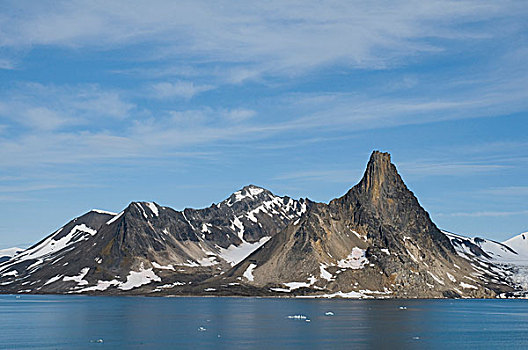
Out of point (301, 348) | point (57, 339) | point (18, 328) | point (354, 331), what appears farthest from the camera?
point (18, 328)

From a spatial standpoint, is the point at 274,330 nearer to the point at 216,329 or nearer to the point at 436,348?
the point at 216,329

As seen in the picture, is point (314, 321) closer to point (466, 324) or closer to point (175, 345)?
point (466, 324)

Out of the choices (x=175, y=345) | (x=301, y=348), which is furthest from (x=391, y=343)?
(x=175, y=345)

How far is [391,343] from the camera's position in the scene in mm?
129750

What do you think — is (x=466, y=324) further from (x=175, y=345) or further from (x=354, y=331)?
(x=175, y=345)

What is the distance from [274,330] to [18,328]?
61.3 meters

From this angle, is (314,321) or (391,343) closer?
(391,343)

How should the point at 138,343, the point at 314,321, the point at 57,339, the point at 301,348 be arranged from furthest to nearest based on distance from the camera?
the point at 314,321, the point at 57,339, the point at 138,343, the point at 301,348

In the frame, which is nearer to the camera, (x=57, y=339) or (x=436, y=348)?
(x=436, y=348)

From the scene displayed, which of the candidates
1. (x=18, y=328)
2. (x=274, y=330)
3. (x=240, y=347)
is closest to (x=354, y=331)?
(x=274, y=330)

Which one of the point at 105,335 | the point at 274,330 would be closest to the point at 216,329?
the point at 274,330

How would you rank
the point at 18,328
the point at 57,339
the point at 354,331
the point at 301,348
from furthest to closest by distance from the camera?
the point at 18,328, the point at 354,331, the point at 57,339, the point at 301,348

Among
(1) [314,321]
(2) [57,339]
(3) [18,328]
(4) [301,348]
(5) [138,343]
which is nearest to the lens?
(4) [301,348]

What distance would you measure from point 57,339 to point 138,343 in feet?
65.2
